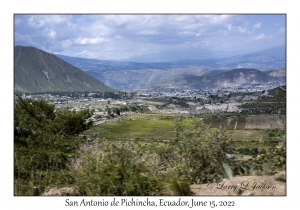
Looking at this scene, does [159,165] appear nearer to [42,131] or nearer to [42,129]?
[42,131]

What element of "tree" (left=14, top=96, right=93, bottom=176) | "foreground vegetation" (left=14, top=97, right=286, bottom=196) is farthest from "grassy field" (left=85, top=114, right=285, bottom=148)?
"tree" (left=14, top=96, right=93, bottom=176)

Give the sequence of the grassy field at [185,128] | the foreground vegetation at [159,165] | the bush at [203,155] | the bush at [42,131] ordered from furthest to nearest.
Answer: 1. the grassy field at [185,128]
2. the bush at [42,131]
3. the bush at [203,155]
4. the foreground vegetation at [159,165]

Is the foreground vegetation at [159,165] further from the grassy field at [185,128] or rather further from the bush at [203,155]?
the grassy field at [185,128]

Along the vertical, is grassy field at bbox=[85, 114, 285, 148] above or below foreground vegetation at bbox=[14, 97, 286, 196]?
below

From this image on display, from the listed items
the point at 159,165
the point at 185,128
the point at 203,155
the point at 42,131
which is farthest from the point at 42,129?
the point at 203,155

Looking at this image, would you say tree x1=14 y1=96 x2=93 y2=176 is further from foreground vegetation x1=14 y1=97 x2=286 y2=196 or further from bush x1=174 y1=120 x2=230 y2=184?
bush x1=174 y1=120 x2=230 y2=184

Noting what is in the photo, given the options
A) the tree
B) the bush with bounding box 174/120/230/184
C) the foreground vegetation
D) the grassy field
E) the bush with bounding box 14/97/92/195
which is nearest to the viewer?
the foreground vegetation

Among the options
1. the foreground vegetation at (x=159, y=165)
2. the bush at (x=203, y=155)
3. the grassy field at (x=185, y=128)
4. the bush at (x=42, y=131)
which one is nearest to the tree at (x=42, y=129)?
the bush at (x=42, y=131)

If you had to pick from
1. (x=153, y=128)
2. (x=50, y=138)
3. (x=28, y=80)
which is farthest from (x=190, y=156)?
(x=28, y=80)

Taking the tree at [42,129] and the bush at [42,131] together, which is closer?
the bush at [42,131]

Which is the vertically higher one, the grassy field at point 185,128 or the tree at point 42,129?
the tree at point 42,129

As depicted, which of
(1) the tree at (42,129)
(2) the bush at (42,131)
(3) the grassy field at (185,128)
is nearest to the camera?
(2) the bush at (42,131)

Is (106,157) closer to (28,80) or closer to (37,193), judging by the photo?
(37,193)
